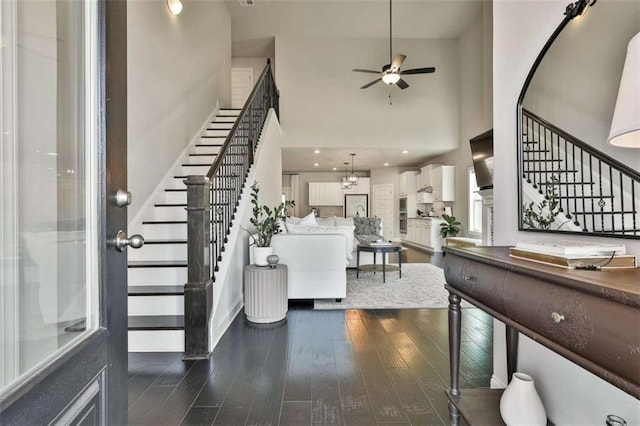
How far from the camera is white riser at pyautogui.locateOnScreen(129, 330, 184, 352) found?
100 inches

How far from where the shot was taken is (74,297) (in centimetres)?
75

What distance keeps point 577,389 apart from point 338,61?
800 centimetres

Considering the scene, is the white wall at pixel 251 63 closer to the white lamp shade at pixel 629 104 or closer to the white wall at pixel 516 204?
the white wall at pixel 516 204

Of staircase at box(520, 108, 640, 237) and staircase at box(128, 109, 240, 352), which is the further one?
staircase at box(128, 109, 240, 352)

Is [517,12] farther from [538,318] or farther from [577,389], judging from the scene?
[577,389]

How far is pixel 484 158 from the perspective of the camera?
20.1 ft

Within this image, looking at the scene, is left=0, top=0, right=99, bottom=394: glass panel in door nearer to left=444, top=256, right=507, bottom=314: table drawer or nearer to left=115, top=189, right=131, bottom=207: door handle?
left=115, top=189, right=131, bottom=207: door handle

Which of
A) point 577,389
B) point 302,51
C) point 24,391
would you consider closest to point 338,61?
point 302,51

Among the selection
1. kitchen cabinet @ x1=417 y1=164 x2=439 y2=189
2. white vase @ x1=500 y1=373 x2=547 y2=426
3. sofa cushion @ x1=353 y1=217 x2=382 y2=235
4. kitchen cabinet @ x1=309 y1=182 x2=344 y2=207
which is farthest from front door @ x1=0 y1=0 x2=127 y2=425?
kitchen cabinet @ x1=309 y1=182 x2=344 y2=207

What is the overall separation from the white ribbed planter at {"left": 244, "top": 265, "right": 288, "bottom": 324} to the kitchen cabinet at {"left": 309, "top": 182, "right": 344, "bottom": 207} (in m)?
9.28

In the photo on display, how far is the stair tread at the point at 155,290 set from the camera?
2805 mm

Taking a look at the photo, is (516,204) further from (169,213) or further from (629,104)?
(169,213)

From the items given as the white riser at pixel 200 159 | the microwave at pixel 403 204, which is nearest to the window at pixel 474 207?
the microwave at pixel 403 204

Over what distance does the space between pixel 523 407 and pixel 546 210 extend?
88 centimetres
